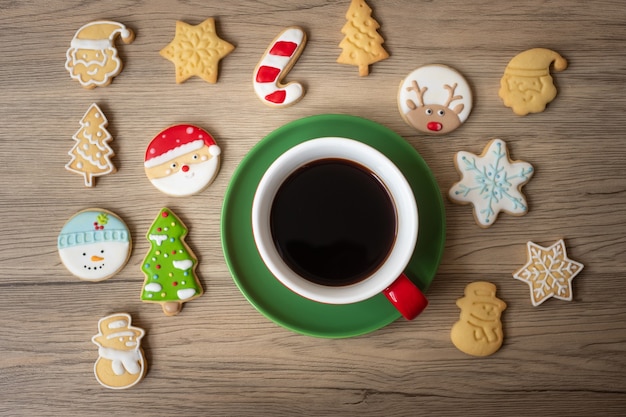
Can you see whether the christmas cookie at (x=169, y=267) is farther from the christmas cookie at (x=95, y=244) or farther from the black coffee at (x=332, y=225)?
the black coffee at (x=332, y=225)

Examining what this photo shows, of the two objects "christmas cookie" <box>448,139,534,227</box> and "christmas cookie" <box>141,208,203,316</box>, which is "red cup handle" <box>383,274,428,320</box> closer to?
"christmas cookie" <box>448,139,534,227</box>

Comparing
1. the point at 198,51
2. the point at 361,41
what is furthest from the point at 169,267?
the point at 361,41

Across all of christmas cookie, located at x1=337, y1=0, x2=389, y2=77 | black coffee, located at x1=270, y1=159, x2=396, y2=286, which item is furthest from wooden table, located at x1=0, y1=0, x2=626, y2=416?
black coffee, located at x1=270, y1=159, x2=396, y2=286

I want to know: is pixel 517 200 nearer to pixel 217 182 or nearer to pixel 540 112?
pixel 540 112

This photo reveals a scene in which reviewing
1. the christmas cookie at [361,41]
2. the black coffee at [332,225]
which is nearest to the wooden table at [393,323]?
the christmas cookie at [361,41]

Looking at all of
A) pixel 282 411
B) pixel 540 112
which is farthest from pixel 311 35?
pixel 282 411

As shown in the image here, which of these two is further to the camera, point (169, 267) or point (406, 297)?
point (169, 267)

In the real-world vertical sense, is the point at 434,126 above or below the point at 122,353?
above

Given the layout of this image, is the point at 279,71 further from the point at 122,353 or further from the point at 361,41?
the point at 122,353
